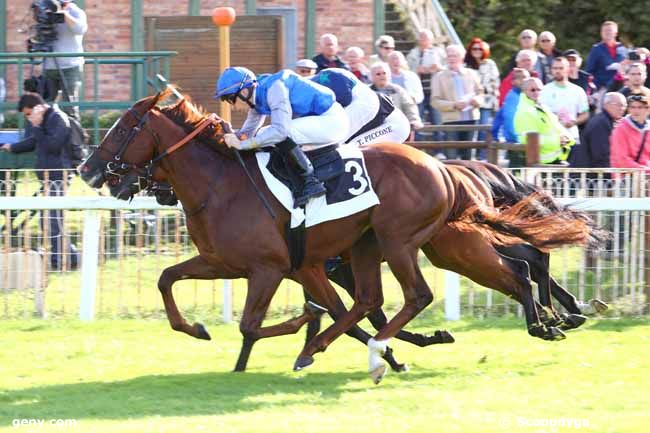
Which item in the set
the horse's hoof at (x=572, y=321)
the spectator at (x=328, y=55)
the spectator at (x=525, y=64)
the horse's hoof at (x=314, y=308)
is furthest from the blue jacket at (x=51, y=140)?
the horse's hoof at (x=572, y=321)

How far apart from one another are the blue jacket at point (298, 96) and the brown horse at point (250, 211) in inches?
14.4

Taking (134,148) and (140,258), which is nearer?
(134,148)

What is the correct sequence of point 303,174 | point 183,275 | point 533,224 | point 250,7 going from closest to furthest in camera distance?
point 303,174 → point 183,275 → point 533,224 → point 250,7

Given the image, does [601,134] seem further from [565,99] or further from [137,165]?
[137,165]

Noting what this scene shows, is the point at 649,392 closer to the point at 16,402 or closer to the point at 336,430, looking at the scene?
the point at 336,430

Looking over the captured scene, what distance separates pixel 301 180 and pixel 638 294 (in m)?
3.43

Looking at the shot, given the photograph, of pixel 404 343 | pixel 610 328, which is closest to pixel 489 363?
pixel 404 343

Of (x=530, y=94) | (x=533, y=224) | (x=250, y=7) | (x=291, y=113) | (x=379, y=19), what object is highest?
(x=250, y=7)

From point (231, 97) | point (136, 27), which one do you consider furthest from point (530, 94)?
point (136, 27)

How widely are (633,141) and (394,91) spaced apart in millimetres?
2122

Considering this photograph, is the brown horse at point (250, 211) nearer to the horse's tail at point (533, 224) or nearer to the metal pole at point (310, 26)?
the horse's tail at point (533, 224)

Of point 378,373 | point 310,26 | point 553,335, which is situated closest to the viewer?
point 378,373

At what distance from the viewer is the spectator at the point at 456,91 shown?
1261 cm

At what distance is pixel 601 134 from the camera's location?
10.9 m
